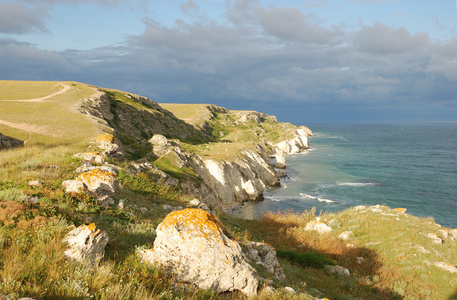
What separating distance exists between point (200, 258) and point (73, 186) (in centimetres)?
680

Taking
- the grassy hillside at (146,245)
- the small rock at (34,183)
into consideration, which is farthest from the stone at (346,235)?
the small rock at (34,183)

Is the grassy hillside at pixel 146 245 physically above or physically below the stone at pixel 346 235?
above

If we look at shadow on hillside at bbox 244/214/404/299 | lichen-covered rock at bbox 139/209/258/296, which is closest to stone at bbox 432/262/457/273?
shadow on hillside at bbox 244/214/404/299

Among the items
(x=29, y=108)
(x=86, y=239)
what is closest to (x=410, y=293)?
(x=86, y=239)

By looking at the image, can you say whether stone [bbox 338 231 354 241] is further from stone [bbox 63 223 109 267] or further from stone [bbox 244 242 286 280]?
stone [bbox 63 223 109 267]

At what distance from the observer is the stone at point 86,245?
5.54 m

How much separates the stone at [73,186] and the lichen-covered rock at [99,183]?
0.28 meters

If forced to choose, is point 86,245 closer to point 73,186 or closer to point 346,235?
point 73,186

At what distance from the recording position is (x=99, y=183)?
10617 millimetres

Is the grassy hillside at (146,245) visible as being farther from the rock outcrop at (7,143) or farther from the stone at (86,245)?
the rock outcrop at (7,143)

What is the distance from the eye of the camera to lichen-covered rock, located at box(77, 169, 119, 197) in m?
10.5

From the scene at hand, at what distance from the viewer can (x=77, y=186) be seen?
10031 mm

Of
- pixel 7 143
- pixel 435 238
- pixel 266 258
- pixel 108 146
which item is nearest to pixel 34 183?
pixel 266 258

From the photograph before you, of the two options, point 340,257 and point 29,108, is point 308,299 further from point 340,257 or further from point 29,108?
point 29,108
